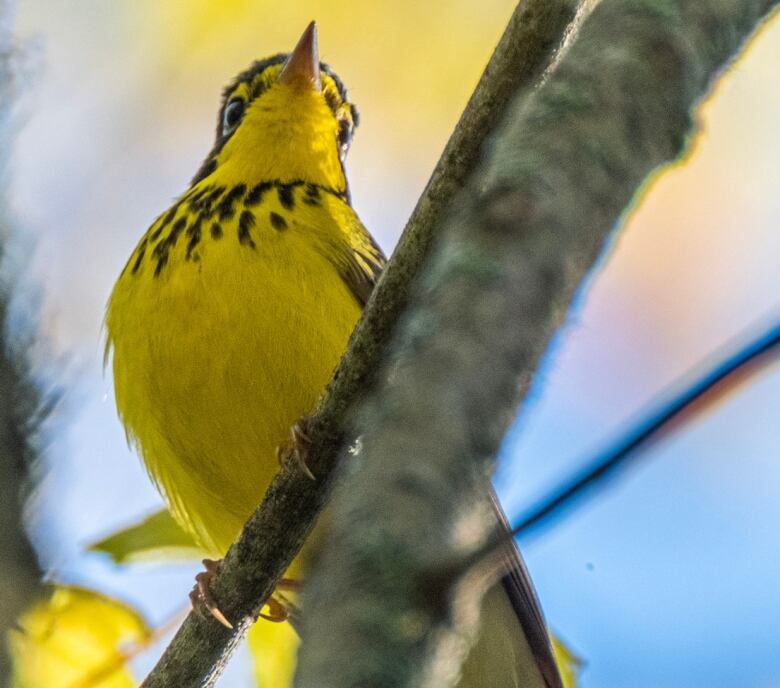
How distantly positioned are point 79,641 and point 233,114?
2570mm

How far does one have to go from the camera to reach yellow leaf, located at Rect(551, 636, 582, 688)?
3.78 metres

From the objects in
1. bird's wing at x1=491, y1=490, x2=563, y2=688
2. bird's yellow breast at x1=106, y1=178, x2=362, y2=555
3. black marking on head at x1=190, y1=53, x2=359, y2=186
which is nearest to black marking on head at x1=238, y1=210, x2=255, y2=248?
bird's yellow breast at x1=106, y1=178, x2=362, y2=555

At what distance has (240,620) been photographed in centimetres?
374

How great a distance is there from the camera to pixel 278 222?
430cm

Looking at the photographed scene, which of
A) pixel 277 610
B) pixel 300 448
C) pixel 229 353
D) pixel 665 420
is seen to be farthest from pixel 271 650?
pixel 665 420

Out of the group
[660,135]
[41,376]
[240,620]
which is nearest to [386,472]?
[660,135]

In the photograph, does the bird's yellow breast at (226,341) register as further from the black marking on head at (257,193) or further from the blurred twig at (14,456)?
the blurred twig at (14,456)

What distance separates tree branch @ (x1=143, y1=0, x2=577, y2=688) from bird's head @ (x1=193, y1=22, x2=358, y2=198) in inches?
65.2

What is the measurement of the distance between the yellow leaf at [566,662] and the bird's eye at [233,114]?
2620 mm

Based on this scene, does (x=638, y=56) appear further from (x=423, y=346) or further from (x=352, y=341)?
(x=352, y=341)

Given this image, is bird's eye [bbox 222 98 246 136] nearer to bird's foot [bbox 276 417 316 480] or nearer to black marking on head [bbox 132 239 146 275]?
black marking on head [bbox 132 239 146 275]

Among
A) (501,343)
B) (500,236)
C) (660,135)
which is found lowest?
(501,343)

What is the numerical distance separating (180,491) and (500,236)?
338 centimetres

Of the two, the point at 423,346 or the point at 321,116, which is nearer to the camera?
the point at 423,346
